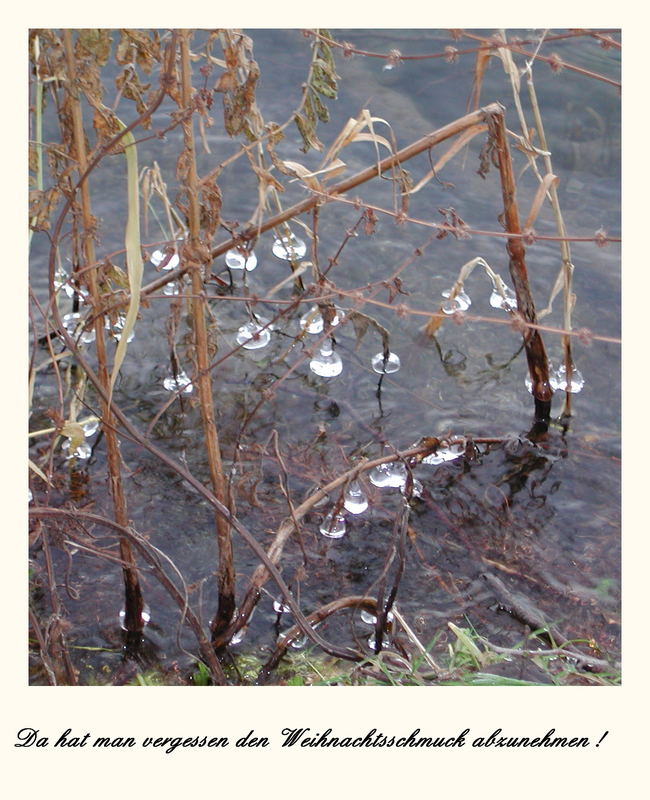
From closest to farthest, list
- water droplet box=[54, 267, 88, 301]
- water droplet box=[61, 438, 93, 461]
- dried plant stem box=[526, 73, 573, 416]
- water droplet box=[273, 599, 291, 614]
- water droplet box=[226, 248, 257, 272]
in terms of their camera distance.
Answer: water droplet box=[54, 267, 88, 301]
water droplet box=[273, 599, 291, 614]
dried plant stem box=[526, 73, 573, 416]
water droplet box=[61, 438, 93, 461]
water droplet box=[226, 248, 257, 272]

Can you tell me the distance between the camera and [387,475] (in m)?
2.74

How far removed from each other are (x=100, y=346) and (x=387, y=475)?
1.20 m

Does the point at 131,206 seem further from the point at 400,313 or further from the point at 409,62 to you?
the point at 409,62

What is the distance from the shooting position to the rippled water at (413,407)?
8.18 ft

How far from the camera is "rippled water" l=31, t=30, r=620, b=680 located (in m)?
2.49

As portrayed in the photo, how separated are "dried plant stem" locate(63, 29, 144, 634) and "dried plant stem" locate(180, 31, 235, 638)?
19 cm

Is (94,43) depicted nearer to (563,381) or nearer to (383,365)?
(383,365)

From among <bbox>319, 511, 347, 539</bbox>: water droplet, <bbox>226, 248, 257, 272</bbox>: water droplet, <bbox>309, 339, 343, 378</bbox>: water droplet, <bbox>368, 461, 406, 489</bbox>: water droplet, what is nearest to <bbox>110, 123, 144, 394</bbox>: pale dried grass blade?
<bbox>319, 511, 347, 539</bbox>: water droplet

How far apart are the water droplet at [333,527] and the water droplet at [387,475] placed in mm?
170

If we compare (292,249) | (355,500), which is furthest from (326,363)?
(355,500)

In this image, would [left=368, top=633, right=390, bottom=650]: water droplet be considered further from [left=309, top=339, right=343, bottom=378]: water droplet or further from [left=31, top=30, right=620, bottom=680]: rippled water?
[left=309, top=339, right=343, bottom=378]: water droplet

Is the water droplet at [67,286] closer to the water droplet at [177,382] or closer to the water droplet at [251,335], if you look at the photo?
the water droplet at [177,382]

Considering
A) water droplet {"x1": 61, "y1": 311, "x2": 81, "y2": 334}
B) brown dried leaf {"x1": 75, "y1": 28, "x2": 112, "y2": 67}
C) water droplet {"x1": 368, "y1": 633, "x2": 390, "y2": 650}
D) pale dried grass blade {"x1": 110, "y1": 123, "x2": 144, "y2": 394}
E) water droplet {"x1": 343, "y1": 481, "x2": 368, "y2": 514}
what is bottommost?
water droplet {"x1": 368, "y1": 633, "x2": 390, "y2": 650}

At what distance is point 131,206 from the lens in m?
1.53
